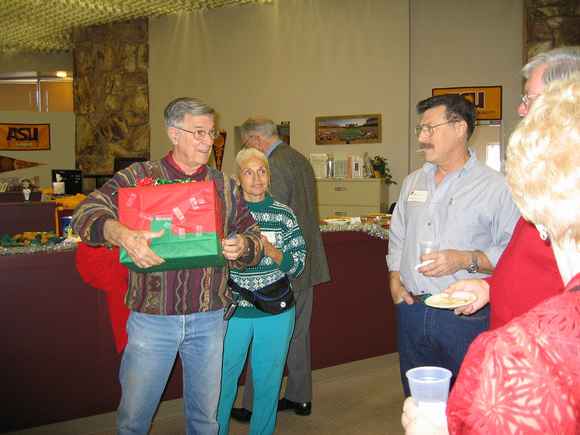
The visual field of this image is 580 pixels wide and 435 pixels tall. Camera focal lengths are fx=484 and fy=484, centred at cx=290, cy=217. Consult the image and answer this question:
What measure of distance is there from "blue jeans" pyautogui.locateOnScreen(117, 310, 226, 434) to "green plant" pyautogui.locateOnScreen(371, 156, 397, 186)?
18.4 feet

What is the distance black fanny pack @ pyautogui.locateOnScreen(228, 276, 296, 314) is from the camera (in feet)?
7.26

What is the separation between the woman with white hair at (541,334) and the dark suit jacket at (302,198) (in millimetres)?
2113

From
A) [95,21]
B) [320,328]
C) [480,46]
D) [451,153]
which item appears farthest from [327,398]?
[95,21]

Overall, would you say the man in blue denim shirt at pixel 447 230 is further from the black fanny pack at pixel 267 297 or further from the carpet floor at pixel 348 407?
the carpet floor at pixel 348 407

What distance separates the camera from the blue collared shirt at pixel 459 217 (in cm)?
191

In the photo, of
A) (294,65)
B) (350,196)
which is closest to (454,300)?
(350,196)

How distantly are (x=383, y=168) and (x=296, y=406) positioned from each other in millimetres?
4752

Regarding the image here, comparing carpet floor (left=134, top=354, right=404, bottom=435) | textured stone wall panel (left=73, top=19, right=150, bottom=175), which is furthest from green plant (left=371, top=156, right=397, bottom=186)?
textured stone wall panel (left=73, top=19, right=150, bottom=175)

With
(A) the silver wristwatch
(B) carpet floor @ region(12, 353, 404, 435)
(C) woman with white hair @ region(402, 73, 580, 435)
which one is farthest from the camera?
(B) carpet floor @ region(12, 353, 404, 435)

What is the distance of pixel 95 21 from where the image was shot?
31.3ft

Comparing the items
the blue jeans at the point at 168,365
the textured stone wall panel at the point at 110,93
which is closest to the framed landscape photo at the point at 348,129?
the textured stone wall panel at the point at 110,93

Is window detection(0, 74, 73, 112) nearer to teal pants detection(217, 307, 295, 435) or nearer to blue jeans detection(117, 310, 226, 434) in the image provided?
teal pants detection(217, 307, 295, 435)

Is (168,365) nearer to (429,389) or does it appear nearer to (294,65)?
(429,389)

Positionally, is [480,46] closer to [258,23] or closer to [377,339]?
[258,23]
